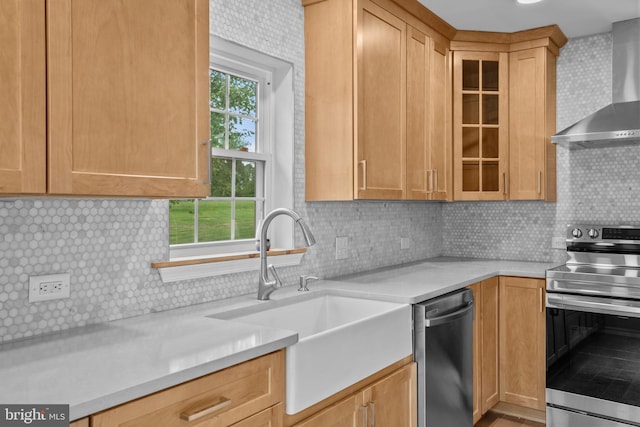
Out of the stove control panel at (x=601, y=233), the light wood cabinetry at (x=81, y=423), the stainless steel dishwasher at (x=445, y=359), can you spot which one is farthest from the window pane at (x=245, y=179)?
the stove control panel at (x=601, y=233)

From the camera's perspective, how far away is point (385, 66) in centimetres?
268

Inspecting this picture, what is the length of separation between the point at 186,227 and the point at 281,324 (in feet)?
1.92

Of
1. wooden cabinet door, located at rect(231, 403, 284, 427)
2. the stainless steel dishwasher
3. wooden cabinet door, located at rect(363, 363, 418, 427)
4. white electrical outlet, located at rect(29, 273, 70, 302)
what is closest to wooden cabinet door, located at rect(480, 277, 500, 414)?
the stainless steel dishwasher

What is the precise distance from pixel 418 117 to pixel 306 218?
95cm

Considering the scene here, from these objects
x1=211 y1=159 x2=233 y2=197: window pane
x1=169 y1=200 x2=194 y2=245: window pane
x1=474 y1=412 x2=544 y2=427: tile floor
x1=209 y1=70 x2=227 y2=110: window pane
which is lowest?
x1=474 y1=412 x2=544 y2=427: tile floor

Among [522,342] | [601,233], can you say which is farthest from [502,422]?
[601,233]

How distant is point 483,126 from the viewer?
11.4 feet

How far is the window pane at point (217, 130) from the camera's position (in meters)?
2.32

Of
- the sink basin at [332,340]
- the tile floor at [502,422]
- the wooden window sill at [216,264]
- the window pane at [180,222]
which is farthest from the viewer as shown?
the tile floor at [502,422]

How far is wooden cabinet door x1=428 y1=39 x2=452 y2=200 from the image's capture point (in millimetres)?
3154

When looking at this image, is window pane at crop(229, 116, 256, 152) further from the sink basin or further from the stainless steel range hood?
the stainless steel range hood

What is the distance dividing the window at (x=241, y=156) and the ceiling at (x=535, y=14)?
43.3 inches

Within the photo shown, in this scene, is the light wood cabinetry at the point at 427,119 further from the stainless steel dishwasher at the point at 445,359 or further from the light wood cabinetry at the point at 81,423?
the light wood cabinetry at the point at 81,423

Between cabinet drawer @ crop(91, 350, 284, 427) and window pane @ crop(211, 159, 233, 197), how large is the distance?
1062mm
